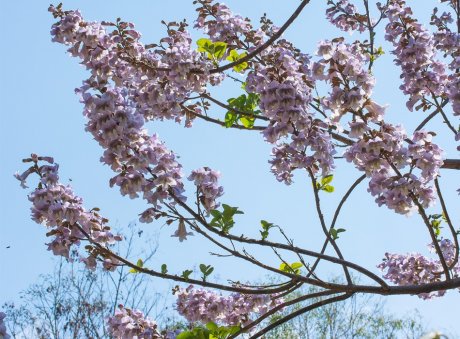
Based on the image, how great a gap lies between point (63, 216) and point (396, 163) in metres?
2.02

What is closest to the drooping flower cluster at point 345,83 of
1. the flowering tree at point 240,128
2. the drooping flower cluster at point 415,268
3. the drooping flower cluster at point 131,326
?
the flowering tree at point 240,128

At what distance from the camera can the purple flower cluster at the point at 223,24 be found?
5.73 meters

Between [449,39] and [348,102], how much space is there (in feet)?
10.1

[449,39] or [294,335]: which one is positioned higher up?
[294,335]

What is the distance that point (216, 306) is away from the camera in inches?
241

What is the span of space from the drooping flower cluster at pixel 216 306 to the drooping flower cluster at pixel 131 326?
31.1 inches

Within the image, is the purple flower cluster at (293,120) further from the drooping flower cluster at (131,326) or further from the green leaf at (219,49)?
the drooping flower cluster at (131,326)

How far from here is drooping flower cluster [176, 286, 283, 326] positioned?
6129mm

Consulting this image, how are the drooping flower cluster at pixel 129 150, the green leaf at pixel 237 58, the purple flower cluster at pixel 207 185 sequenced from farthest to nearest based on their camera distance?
the green leaf at pixel 237 58 < the purple flower cluster at pixel 207 185 < the drooping flower cluster at pixel 129 150

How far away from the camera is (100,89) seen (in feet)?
13.3

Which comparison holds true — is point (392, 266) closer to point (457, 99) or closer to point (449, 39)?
point (449, 39)

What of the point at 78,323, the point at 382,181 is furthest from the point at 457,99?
the point at 78,323

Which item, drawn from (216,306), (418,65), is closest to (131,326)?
(216,306)

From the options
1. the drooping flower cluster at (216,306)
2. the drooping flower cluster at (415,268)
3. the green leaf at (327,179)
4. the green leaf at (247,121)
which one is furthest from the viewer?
the drooping flower cluster at (415,268)
